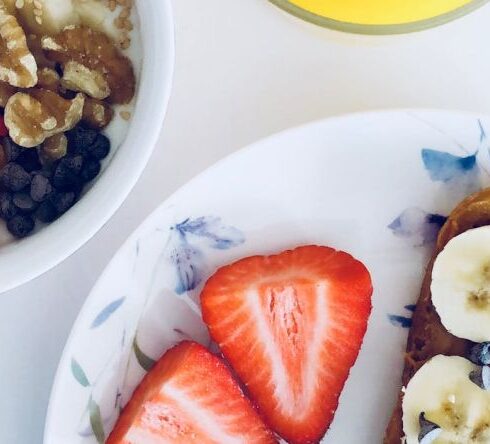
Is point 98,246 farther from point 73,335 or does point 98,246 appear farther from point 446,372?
point 446,372

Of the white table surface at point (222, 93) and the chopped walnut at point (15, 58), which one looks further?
the white table surface at point (222, 93)

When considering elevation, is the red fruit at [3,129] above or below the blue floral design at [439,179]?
above

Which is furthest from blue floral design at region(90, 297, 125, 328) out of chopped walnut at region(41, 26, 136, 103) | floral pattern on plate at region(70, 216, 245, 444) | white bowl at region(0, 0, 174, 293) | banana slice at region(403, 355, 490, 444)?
banana slice at region(403, 355, 490, 444)

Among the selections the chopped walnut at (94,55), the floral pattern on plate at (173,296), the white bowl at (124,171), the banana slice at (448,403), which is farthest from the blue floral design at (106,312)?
the banana slice at (448,403)

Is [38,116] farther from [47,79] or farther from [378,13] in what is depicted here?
[378,13]

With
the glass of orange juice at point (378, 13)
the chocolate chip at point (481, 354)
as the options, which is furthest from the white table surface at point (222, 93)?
the chocolate chip at point (481, 354)

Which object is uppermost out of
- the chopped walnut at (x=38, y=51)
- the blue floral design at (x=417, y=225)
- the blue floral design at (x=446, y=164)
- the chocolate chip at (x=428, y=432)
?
the chopped walnut at (x=38, y=51)

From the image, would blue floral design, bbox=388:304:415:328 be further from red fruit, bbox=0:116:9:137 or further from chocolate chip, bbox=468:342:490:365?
red fruit, bbox=0:116:9:137

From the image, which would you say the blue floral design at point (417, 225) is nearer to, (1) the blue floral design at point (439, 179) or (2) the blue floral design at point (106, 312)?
(1) the blue floral design at point (439, 179)
